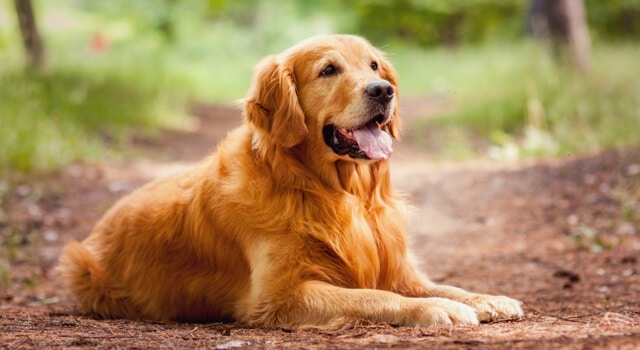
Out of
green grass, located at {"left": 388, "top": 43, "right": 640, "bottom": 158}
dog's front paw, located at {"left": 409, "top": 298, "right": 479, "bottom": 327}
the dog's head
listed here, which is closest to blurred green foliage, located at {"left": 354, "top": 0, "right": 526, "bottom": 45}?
green grass, located at {"left": 388, "top": 43, "right": 640, "bottom": 158}

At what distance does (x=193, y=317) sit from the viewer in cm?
388

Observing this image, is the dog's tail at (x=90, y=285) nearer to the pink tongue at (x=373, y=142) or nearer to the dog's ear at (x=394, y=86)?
the pink tongue at (x=373, y=142)

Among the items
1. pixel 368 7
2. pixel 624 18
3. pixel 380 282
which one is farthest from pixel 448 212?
pixel 624 18

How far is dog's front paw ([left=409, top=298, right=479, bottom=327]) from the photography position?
3.10 m

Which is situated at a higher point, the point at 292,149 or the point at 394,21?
the point at 394,21

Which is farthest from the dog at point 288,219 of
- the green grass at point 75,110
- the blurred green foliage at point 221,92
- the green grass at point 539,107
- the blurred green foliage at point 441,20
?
the blurred green foliage at point 441,20

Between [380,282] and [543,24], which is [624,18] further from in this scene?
[380,282]

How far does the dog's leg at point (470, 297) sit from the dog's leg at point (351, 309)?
9.0 inches

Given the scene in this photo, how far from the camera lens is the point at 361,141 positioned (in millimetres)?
3666

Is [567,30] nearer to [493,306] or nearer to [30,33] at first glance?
[30,33]

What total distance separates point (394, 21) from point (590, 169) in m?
22.8

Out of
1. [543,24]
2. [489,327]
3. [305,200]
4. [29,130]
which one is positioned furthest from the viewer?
[543,24]

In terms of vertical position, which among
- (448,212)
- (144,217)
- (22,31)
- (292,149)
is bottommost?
(448,212)

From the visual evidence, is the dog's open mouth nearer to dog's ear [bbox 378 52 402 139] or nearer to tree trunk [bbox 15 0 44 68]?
dog's ear [bbox 378 52 402 139]
